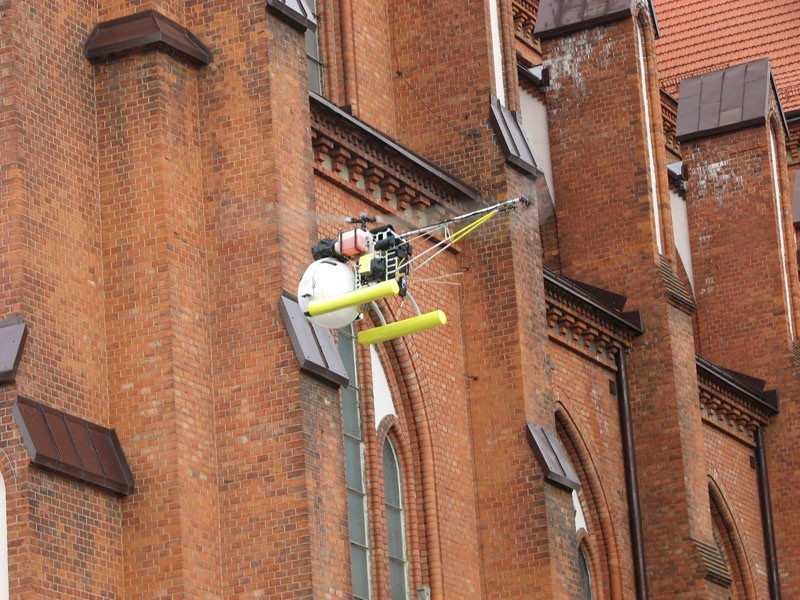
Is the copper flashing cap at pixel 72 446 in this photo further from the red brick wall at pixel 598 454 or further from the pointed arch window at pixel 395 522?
the red brick wall at pixel 598 454

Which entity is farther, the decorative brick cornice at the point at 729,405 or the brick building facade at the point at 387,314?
the decorative brick cornice at the point at 729,405

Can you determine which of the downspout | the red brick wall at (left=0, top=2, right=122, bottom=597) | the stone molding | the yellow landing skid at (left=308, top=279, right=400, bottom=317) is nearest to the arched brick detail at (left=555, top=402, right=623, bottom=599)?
the stone molding

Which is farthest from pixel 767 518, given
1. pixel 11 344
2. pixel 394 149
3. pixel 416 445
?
pixel 11 344

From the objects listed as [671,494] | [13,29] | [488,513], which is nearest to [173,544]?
[13,29]

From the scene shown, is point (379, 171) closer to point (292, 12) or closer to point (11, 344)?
point (292, 12)

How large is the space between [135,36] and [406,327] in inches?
175

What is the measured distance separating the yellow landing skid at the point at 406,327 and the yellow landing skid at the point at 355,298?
32 cm

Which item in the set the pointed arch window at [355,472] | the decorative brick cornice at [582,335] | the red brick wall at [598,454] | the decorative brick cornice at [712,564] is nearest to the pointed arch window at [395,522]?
the pointed arch window at [355,472]

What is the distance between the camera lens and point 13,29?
18094 mm

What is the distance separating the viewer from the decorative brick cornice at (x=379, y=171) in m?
21.6

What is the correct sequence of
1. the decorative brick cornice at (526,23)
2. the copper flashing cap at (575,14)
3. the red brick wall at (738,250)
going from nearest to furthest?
the copper flashing cap at (575,14) < the decorative brick cornice at (526,23) < the red brick wall at (738,250)

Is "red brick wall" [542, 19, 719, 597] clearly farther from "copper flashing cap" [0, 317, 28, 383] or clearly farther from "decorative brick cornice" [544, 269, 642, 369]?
"copper flashing cap" [0, 317, 28, 383]

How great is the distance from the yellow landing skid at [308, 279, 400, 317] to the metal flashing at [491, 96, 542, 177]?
908cm

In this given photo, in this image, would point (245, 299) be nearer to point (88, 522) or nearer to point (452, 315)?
point (88, 522)
